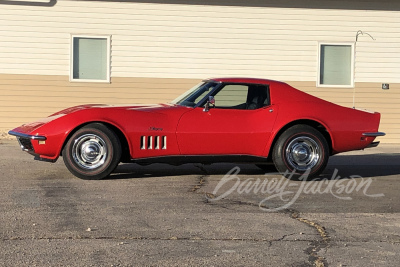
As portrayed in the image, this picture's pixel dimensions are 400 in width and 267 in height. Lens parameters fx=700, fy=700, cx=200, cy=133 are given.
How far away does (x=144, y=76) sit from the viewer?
15578 millimetres

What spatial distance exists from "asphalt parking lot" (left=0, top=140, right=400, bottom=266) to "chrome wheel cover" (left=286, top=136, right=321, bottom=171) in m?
0.30

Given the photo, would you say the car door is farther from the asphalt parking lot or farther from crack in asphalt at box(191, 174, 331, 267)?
crack in asphalt at box(191, 174, 331, 267)

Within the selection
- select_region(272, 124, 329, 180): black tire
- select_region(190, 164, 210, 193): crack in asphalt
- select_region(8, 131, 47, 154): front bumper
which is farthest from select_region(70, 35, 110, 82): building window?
select_region(272, 124, 329, 180): black tire

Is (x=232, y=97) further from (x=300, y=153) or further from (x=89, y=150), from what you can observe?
(x=89, y=150)

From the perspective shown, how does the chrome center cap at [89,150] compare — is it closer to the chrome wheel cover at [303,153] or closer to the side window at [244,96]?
the side window at [244,96]

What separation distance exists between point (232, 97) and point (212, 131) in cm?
75

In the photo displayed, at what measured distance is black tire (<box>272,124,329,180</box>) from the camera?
9.30 m

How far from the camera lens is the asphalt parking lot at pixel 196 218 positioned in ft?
17.4

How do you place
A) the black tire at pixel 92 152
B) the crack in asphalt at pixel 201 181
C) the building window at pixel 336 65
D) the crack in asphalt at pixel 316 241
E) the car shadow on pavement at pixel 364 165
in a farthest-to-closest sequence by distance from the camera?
the building window at pixel 336 65 < the car shadow on pavement at pixel 364 165 < the black tire at pixel 92 152 < the crack in asphalt at pixel 201 181 < the crack in asphalt at pixel 316 241

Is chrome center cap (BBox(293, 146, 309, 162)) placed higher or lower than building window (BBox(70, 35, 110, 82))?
lower

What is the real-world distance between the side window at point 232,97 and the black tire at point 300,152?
2.42 ft

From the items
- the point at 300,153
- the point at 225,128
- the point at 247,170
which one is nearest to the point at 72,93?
the point at 247,170

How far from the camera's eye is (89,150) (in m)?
8.88

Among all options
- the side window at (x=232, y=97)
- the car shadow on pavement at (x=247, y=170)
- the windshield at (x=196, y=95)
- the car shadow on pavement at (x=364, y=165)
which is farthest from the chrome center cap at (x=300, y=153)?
the windshield at (x=196, y=95)
